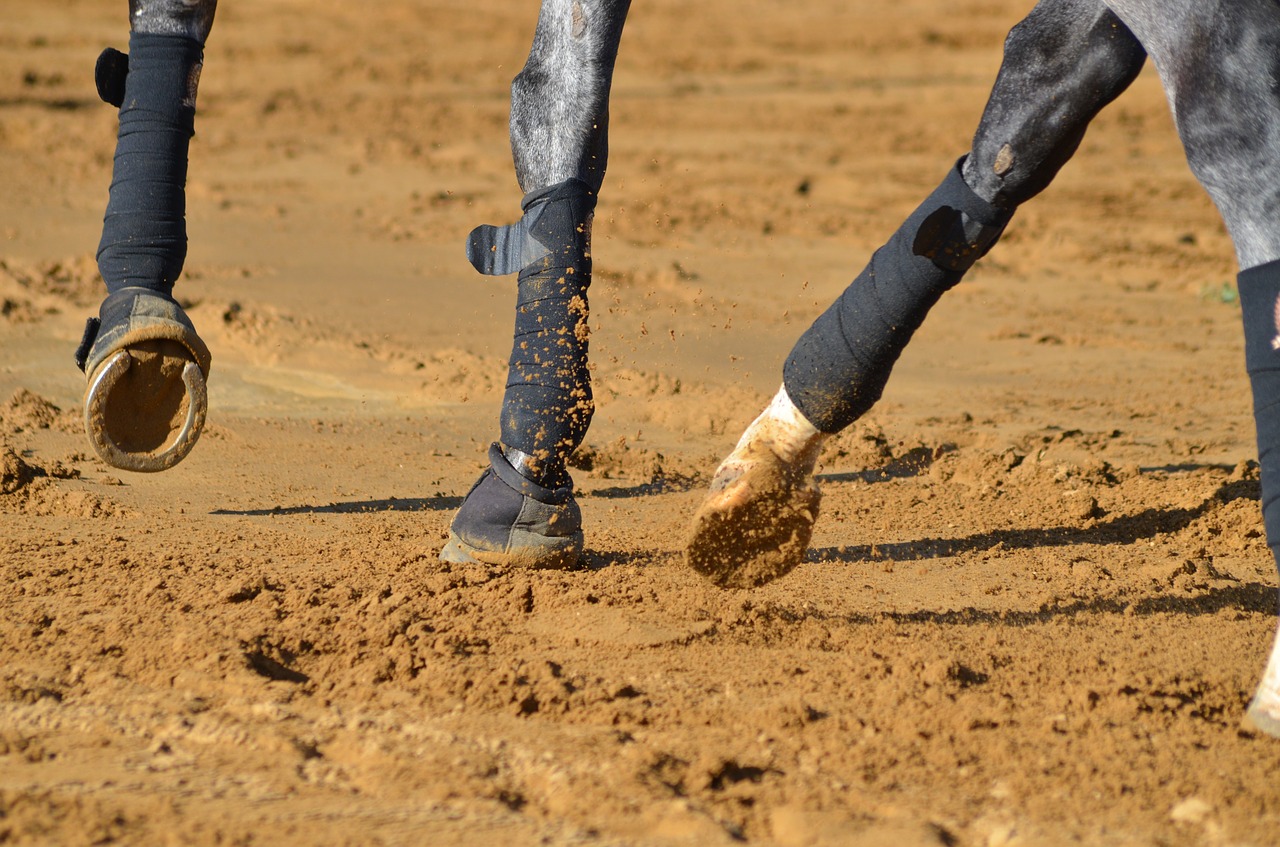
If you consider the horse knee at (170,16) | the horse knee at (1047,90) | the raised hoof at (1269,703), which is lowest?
the raised hoof at (1269,703)

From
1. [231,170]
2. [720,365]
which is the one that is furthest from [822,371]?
[231,170]

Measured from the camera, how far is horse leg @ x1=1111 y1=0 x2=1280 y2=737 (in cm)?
186

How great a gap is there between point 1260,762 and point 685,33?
13.1 m

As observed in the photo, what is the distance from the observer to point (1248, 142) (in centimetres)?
187

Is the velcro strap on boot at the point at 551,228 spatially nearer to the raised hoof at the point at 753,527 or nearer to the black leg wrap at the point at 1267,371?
the raised hoof at the point at 753,527

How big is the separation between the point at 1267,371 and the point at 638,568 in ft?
4.17

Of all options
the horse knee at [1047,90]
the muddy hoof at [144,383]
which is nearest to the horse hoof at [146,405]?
the muddy hoof at [144,383]

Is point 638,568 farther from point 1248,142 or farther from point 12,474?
point 12,474

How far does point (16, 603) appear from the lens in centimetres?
242

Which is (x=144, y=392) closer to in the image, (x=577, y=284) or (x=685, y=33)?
(x=577, y=284)

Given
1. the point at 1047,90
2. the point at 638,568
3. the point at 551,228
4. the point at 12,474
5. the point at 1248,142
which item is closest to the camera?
the point at 1248,142

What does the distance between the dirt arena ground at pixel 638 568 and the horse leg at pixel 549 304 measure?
0.38ft

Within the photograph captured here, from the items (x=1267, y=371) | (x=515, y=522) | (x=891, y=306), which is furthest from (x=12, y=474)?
(x=1267, y=371)

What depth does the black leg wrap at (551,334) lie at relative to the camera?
264cm
